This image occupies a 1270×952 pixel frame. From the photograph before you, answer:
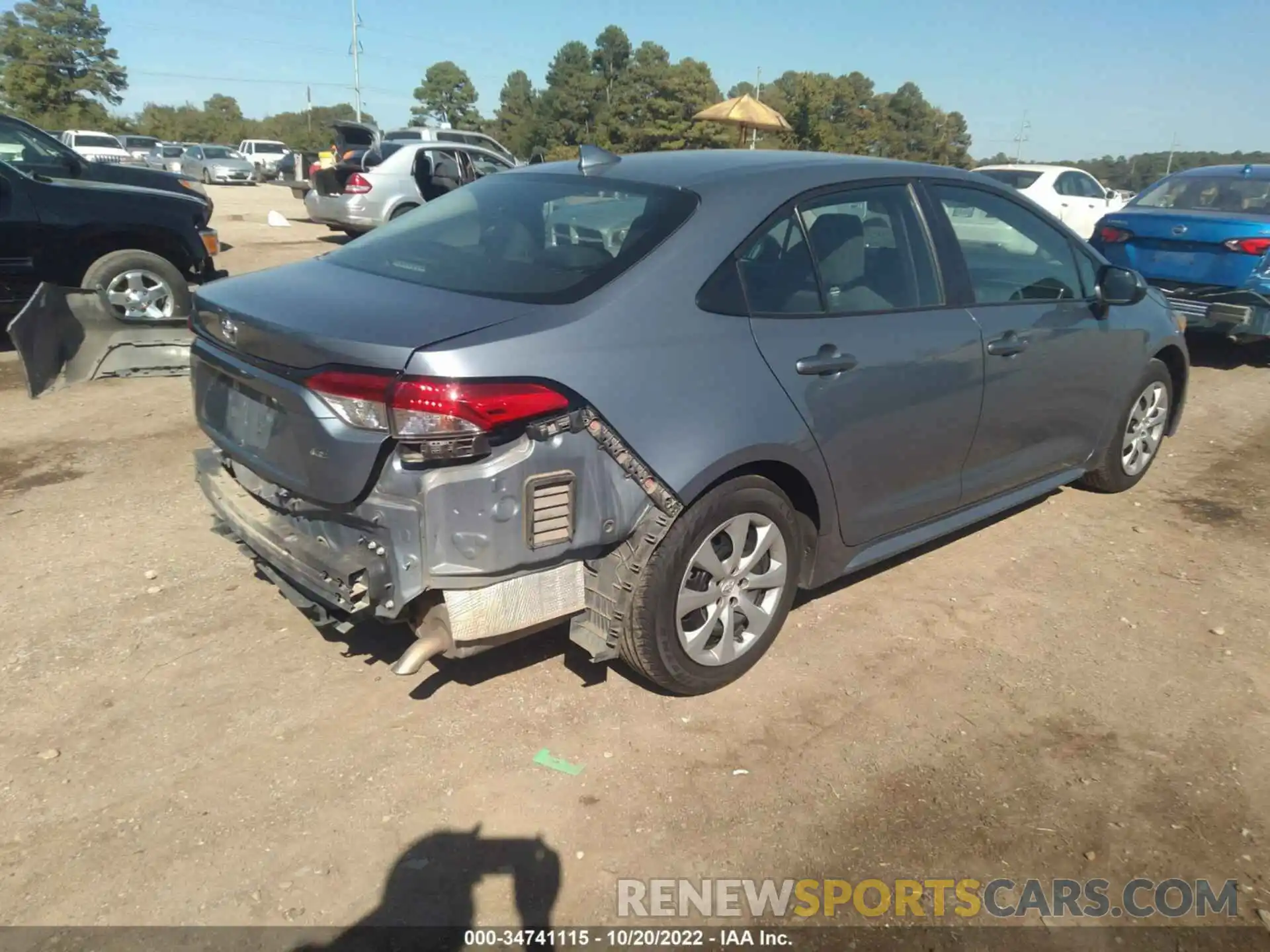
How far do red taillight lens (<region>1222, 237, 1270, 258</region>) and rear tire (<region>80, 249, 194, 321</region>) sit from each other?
8548 millimetres

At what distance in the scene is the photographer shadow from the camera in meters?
2.29

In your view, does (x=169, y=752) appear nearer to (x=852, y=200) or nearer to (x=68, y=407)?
(x=852, y=200)

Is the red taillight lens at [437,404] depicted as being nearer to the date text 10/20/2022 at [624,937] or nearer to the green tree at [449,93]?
the date text 10/20/2022 at [624,937]

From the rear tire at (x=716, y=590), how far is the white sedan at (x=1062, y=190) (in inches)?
497

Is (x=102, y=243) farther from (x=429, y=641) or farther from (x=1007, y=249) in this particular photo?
(x=1007, y=249)

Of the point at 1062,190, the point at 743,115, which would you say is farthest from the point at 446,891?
the point at 743,115

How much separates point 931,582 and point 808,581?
3.26ft

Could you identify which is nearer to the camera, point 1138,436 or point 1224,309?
point 1138,436

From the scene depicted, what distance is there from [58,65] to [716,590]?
76.9m

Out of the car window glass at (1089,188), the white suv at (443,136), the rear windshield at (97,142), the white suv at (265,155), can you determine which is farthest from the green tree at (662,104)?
the car window glass at (1089,188)

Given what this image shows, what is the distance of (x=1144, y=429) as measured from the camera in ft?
17.3

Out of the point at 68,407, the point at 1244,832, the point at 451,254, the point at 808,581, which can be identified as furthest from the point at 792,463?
the point at 68,407

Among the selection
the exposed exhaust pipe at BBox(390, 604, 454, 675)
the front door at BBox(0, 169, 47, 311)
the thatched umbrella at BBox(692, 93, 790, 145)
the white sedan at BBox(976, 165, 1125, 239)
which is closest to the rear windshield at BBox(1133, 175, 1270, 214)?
the white sedan at BBox(976, 165, 1125, 239)

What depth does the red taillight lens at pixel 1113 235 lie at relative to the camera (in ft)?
28.2
